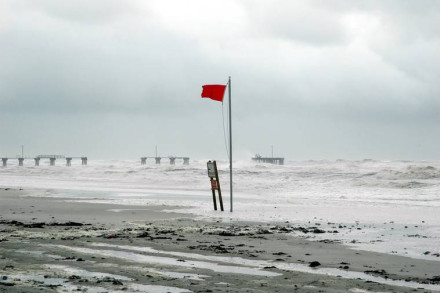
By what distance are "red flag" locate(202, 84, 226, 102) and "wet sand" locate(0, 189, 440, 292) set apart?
5862mm

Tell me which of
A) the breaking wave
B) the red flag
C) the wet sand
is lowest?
the wet sand

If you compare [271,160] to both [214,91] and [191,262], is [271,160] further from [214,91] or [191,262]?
[191,262]

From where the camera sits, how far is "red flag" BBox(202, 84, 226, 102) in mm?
19031

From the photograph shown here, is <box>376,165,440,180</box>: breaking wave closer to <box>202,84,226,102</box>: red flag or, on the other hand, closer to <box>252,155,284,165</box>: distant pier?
<box>202,84,226,102</box>: red flag

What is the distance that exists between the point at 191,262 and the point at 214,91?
438 inches

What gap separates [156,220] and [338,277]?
29.3 ft

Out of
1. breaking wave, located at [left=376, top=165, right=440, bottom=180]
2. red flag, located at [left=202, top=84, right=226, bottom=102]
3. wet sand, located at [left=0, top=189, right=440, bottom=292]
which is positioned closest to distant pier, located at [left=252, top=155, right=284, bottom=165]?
breaking wave, located at [left=376, top=165, right=440, bottom=180]

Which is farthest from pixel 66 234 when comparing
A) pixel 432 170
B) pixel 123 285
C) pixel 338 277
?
pixel 432 170

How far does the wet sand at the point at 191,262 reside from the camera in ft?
22.3

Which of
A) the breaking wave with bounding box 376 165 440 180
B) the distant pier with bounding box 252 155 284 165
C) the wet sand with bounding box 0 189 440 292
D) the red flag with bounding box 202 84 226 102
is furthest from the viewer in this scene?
the distant pier with bounding box 252 155 284 165

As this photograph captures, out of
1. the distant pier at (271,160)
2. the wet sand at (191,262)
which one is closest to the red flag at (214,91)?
the wet sand at (191,262)

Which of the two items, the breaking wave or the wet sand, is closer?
the wet sand

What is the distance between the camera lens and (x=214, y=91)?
19.1 m

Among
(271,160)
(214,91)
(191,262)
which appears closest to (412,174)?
(214,91)
